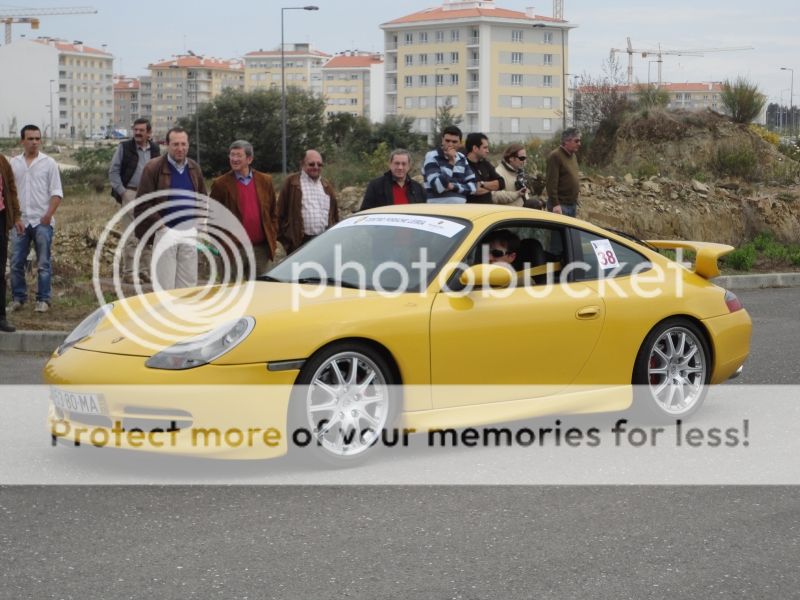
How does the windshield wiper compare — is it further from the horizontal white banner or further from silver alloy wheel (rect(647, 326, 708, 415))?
silver alloy wheel (rect(647, 326, 708, 415))

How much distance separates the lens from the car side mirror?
24.2ft

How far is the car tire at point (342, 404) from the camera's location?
22.4 feet

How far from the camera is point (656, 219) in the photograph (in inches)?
902

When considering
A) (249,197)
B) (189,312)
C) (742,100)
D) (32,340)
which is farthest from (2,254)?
(742,100)

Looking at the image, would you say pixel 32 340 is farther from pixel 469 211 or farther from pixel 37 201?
pixel 469 211

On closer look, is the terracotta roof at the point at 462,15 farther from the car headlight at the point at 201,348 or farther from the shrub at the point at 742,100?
the car headlight at the point at 201,348

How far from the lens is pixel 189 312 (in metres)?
7.41

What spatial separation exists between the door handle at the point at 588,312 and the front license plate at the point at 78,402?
9.57 feet

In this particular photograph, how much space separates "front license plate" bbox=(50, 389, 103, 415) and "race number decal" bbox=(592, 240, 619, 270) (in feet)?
10.9

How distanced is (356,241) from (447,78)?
16514 centimetres

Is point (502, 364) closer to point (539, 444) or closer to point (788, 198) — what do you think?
point (539, 444)

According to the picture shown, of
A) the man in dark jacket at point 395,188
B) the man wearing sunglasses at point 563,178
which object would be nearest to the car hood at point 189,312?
the man in dark jacket at point 395,188

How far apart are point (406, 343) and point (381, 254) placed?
76 centimetres

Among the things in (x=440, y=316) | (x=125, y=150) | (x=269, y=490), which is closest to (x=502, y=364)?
(x=440, y=316)
